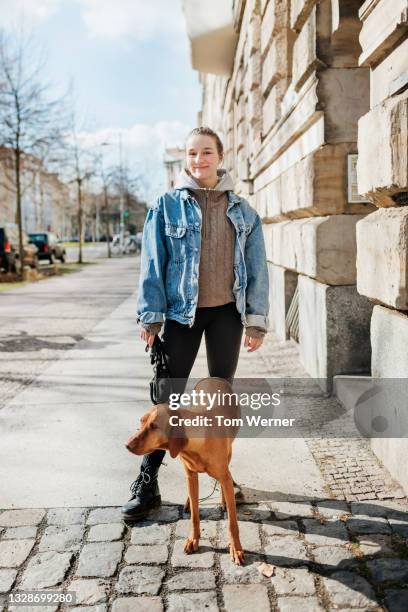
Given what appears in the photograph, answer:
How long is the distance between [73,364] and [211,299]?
4.05m

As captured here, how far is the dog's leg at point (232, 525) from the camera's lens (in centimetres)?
269

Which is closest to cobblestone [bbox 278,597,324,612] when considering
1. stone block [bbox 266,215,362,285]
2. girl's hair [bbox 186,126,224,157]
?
girl's hair [bbox 186,126,224,157]

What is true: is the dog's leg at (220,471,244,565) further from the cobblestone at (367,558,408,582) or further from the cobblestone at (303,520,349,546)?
the cobblestone at (367,558,408,582)

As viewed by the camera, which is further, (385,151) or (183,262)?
(385,151)

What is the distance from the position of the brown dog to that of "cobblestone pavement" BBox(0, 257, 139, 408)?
3.10 meters

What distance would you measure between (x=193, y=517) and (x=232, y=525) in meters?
0.19

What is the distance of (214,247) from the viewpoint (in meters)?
3.14

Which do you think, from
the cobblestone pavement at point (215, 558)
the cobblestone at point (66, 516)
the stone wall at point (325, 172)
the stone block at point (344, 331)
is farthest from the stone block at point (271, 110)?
the cobblestone at point (66, 516)

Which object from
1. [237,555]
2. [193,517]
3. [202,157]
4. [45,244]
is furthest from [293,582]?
[45,244]

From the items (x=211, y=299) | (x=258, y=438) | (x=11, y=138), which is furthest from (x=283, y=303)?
(x=11, y=138)

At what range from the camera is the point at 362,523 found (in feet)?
9.91

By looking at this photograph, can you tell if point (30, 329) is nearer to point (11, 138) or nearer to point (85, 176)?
point (11, 138)

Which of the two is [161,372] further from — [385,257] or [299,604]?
[385,257]

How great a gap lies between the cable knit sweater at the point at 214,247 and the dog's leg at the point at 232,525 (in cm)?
83
